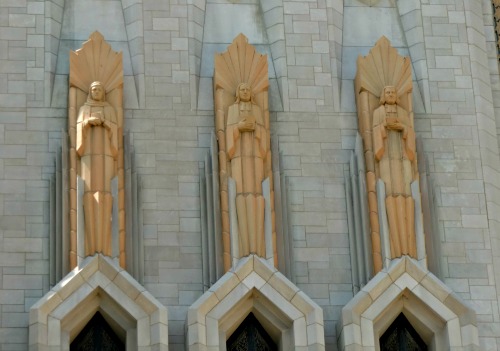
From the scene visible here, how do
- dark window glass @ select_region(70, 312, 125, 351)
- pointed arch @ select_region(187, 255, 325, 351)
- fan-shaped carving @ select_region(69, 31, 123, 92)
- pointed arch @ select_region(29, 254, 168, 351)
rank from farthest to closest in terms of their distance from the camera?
fan-shaped carving @ select_region(69, 31, 123, 92)
dark window glass @ select_region(70, 312, 125, 351)
pointed arch @ select_region(187, 255, 325, 351)
pointed arch @ select_region(29, 254, 168, 351)

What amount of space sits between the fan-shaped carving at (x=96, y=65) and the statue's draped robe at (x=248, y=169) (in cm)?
221

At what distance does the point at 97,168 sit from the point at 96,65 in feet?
7.04

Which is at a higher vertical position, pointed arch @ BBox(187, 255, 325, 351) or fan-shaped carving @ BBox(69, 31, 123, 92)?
fan-shaped carving @ BBox(69, 31, 123, 92)

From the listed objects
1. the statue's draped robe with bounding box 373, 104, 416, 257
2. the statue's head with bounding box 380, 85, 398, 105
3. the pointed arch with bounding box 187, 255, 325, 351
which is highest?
the statue's head with bounding box 380, 85, 398, 105

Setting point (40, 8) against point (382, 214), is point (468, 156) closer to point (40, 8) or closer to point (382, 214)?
point (382, 214)

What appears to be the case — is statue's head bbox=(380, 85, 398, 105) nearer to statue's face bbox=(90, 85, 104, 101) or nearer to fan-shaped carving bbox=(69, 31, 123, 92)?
fan-shaped carving bbox=(69, 31, 123, 92)

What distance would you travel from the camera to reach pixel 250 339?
32.7m

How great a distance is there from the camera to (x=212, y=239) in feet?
109

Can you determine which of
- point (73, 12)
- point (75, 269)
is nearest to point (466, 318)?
point (75, 269)

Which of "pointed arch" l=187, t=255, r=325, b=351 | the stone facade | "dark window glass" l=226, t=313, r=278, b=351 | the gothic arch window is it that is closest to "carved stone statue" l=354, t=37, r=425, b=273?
the stone facade

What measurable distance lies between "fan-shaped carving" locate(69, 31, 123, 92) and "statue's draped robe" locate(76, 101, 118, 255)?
1.79 ft

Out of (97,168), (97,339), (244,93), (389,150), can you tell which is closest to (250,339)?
(97,339)

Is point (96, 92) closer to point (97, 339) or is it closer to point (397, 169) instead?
point (97, 339)

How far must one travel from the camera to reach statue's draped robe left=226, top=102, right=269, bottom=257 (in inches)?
1294
